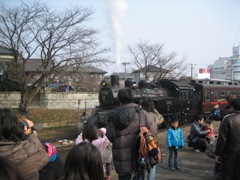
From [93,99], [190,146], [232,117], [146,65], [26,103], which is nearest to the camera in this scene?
[232,117]

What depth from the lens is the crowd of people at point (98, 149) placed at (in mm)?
2139

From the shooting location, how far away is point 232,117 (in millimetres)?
3916

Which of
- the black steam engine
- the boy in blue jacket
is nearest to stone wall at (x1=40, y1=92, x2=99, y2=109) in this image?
the black steam engine

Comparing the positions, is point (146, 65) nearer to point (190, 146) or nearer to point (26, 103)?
point (26, 103)

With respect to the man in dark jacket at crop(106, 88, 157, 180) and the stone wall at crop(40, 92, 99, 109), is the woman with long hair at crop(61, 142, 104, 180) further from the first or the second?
the stone wall at crop(40, 92, 99, 109)

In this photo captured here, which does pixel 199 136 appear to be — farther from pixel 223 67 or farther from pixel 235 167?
pixel 223 67


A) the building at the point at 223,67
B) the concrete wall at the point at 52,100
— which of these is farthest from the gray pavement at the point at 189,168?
the building at the point at 223,67

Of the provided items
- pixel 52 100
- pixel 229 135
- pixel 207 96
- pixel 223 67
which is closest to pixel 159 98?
pixel 207 96

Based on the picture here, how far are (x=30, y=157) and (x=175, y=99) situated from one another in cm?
1397

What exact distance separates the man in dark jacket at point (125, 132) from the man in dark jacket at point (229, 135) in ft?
3.61

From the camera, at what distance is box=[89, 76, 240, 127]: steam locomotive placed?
13.0m

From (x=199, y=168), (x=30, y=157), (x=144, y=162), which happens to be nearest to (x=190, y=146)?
(x=199, y=168)

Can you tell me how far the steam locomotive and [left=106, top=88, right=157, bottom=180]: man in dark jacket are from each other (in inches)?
307

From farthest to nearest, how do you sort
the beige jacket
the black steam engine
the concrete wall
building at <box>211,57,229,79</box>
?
building at <box>211,57,229,79</box>
the concrete wall
the black steam engine
the beige jacket
